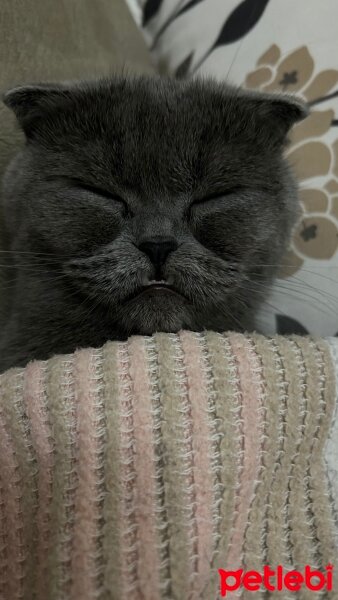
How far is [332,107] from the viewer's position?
3.37ft

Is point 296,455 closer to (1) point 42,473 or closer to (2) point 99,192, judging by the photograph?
(1) point 42,473

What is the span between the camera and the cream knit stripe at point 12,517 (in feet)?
1.93

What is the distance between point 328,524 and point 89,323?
40 cm

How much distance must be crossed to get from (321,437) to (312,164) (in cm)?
58

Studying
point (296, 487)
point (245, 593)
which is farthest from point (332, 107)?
point (245, 593)

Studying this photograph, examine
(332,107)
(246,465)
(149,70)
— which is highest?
(149,70)

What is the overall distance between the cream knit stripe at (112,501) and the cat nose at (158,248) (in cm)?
19

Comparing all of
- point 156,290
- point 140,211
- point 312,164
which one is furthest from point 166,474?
point 312,164

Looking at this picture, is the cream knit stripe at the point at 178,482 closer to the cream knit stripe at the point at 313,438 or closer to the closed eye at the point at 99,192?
the cream knit stripe at the point at 313,438

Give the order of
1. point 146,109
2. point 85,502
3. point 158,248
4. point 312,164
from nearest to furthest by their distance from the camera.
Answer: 1. point 85,502
2. point 158,248
3. point 146,109
4. point 312,164

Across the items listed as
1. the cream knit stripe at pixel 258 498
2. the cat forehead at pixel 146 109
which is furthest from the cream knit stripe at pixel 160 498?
the cat forehead at pixel 146 109

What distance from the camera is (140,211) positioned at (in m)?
0.72

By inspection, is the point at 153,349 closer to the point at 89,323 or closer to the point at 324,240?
the point at 89,323

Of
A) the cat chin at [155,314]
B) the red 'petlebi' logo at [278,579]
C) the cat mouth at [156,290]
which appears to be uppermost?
the cat mouth at [156,290]
